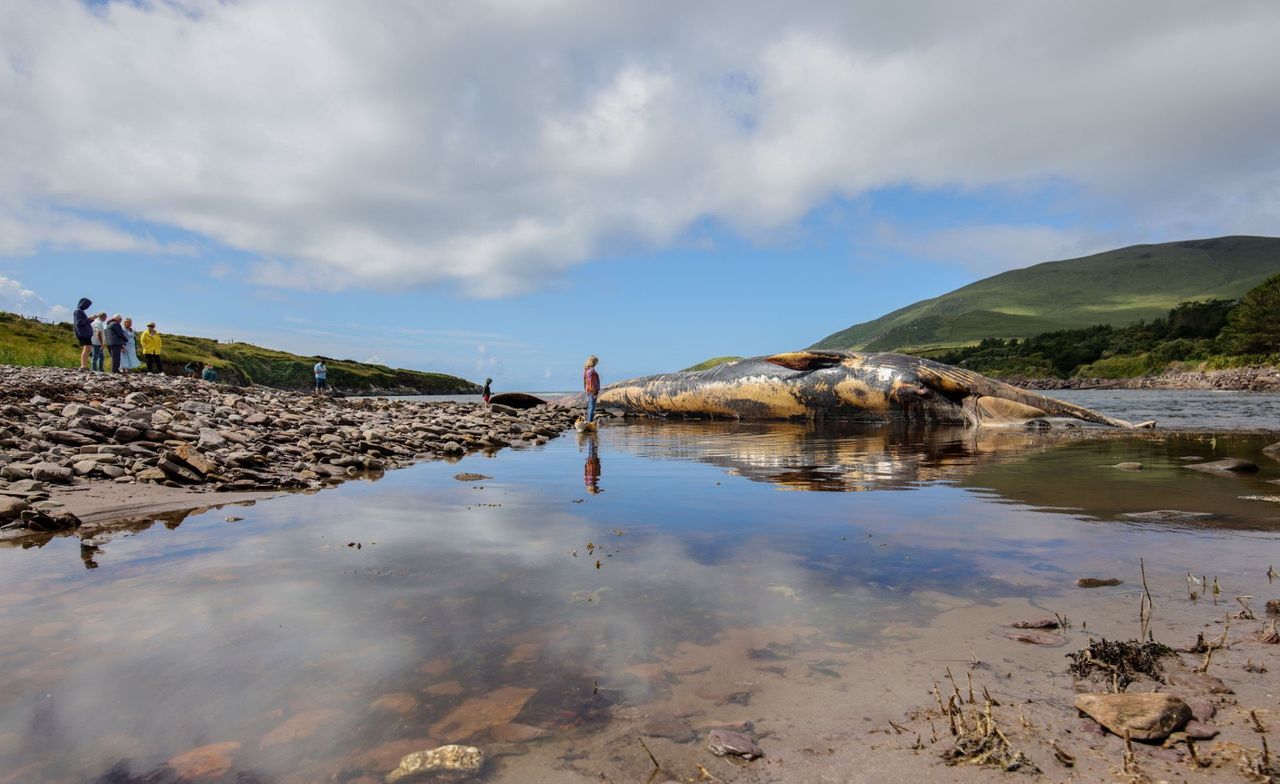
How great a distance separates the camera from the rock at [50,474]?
6012 mm

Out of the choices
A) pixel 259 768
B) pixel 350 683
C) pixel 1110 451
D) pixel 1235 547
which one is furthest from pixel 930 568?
pixel 1110 451

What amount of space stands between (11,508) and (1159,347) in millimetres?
83422

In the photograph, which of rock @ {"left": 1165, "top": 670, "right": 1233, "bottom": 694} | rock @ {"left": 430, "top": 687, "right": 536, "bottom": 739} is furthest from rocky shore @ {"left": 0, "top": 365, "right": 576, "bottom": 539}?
rock @ {"left": 1165, "top": 670, "right": 1233, "bottom": 694}

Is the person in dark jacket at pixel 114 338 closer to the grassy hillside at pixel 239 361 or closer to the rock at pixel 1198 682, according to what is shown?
the grassy hillside at pixel 239 361

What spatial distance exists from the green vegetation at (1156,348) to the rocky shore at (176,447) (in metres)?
61.0

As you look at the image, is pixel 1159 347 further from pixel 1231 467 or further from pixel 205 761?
pixel 205 761

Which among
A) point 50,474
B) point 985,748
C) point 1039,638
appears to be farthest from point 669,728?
point 50,474

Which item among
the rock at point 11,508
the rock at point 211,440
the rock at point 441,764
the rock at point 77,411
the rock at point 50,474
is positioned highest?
the rock at point 77,411

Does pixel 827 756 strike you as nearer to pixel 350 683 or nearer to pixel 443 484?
pixel 350 683

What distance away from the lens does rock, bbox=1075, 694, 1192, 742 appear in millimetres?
1854

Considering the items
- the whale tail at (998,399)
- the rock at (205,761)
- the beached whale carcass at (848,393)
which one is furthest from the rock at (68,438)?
the whale tail at (998,399)

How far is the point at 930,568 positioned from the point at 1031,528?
1.49 m

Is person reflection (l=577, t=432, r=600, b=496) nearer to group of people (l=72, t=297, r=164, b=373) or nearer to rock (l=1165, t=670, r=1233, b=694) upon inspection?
rock (l=1165, t=670, r=1233, b=694)

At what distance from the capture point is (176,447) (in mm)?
7414
